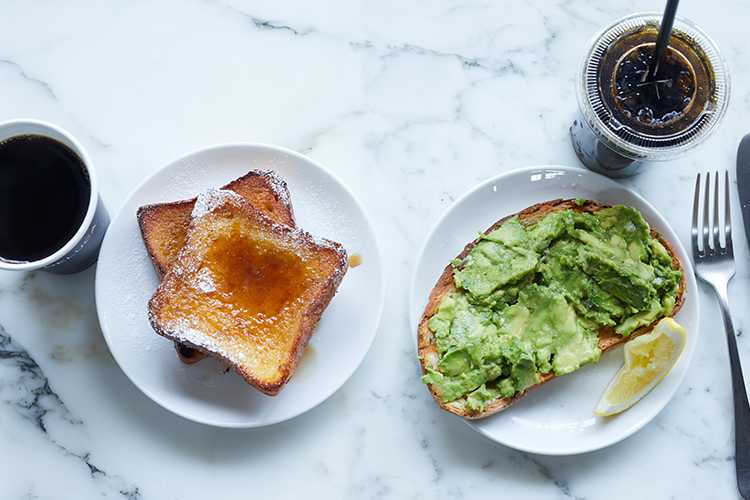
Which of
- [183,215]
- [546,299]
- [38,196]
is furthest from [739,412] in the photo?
[38,196]

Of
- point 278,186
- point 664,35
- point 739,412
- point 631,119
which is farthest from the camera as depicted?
point 739,412

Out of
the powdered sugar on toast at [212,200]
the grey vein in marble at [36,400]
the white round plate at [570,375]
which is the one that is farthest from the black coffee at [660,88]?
the grey vein in marble at [36,400]

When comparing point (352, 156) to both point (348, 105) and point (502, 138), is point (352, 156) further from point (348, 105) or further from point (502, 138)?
point (502, 138)

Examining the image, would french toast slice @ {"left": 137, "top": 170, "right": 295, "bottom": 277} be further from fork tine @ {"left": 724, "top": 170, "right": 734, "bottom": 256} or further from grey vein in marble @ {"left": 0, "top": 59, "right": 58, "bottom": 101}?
fork tine @ {"left": 724, "top": 170, "right": 734, "bottom": 256}

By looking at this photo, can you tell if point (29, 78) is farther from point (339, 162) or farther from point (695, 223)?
point (695, 223)

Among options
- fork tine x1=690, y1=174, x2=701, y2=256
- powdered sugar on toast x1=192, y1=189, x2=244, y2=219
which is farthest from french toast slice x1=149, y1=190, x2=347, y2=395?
fork tine x1=690, y1=174, x2=701, y2=256
